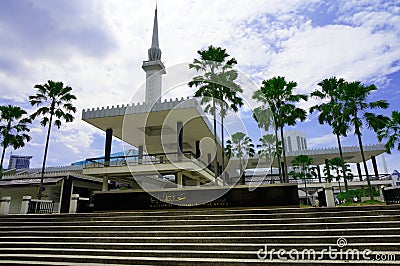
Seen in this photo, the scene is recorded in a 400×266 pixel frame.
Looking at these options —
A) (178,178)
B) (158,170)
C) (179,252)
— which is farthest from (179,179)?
(179,252)

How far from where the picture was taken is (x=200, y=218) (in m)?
9.33

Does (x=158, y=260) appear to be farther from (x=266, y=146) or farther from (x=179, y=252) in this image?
(x=266, y=146)

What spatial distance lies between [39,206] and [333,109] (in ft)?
68.9

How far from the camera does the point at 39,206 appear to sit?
15562mm

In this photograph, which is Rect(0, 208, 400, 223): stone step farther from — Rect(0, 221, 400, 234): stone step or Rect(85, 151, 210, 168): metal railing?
Rect(85, 151, 210, 168): metal railing

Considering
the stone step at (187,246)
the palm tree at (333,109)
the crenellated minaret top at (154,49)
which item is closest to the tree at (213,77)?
the palm tree at (333,109)

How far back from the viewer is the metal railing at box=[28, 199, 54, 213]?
Result: 1490 cm

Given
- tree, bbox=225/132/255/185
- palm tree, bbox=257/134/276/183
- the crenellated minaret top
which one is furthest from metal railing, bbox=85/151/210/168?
the crenellated minaret top

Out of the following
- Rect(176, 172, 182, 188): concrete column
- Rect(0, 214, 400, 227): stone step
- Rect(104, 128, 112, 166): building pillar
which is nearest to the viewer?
Rect(0, 214, 400, 227): stone step

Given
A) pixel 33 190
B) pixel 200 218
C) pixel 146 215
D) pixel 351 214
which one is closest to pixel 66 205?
pixel 33 190

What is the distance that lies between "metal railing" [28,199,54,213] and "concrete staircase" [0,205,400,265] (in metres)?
5.11

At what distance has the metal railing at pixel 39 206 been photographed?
14895mm

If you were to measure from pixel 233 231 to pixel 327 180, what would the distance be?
31.1m

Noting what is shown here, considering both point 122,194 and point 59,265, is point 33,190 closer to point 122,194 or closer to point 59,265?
point 122,194
